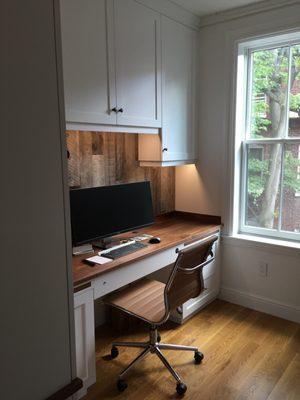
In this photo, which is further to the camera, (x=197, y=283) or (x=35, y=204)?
(x=197, y=283)

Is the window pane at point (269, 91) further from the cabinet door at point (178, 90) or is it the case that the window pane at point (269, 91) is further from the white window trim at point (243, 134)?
the cabinet door at point (178, 90)

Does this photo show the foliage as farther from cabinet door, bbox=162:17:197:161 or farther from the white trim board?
the white trim board

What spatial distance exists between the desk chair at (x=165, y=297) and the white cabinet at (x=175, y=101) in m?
0.96

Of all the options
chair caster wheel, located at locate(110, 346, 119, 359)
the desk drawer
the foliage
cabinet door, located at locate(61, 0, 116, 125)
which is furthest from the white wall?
chair caster wheel, located at locate(110, 346, 119, 359)

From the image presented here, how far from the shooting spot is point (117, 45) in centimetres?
221

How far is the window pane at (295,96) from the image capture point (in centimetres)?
273

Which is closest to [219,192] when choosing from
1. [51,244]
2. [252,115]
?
[252,115]

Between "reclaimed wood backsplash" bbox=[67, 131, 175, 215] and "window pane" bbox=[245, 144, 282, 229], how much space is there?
815 millimetres

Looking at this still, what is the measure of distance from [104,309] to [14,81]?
2375 mm

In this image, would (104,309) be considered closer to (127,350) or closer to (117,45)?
(127,350)

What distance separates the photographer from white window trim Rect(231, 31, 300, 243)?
9.15 feet

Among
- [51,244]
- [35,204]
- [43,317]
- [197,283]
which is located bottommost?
[197,283]

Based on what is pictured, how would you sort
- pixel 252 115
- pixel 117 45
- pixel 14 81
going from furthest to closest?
pixel 252 115
pixel 117 45
pixel 14 81

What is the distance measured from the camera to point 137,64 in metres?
2.38
